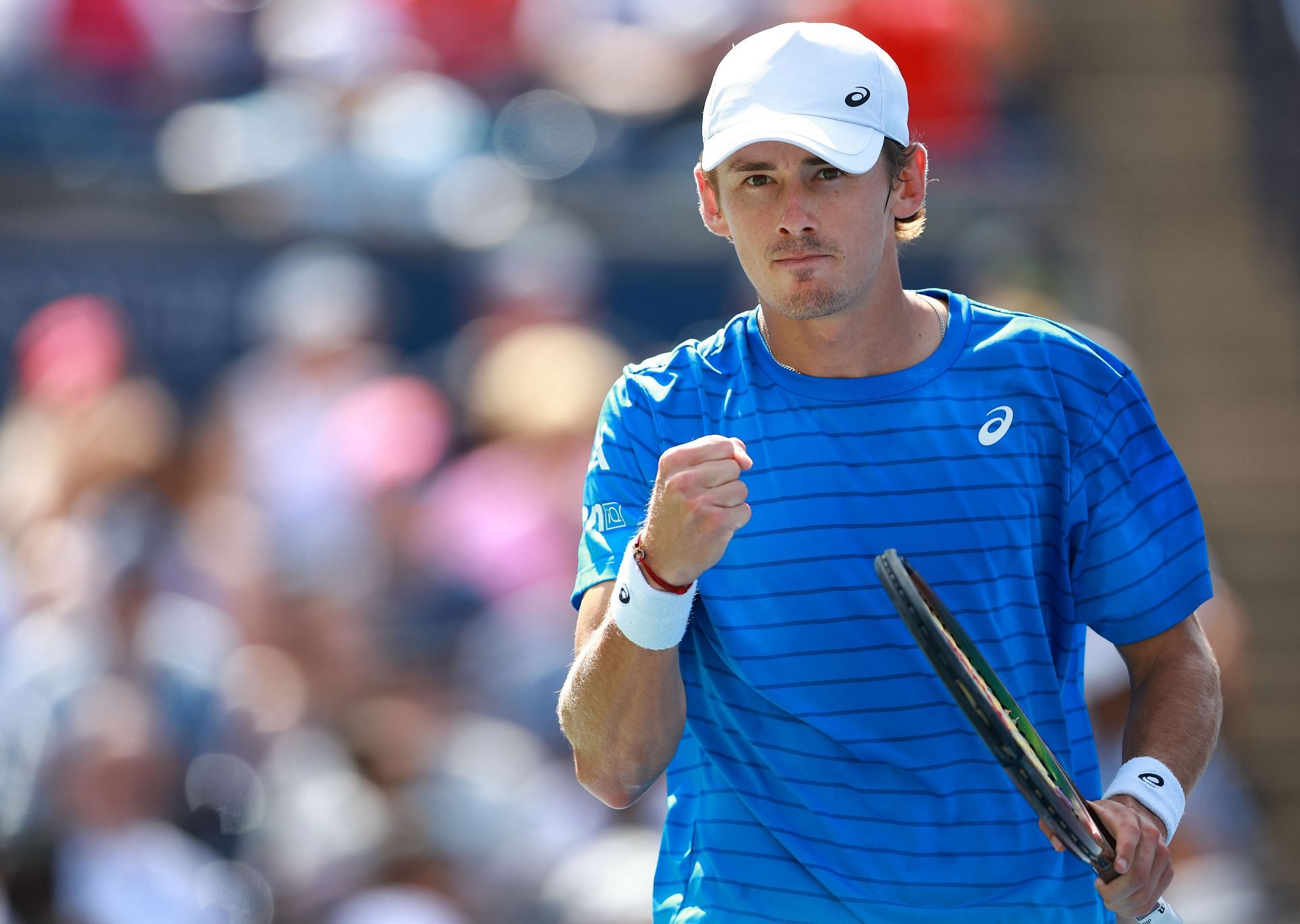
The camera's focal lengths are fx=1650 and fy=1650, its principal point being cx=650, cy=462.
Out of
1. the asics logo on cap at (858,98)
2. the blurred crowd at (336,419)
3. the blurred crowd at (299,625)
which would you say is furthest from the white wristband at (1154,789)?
the blurred crowd at (299,625)

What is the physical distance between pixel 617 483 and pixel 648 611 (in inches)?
11.8

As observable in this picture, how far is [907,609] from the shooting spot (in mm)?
1975

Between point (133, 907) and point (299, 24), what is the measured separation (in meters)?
4.32

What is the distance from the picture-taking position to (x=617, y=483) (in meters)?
2.42

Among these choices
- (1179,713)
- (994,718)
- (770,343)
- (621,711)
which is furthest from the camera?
(770,343)

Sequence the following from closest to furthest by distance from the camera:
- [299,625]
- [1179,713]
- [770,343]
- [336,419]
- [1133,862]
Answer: [1133,862] < [1179,713] < [770,343] < [299,625] < [336,419]

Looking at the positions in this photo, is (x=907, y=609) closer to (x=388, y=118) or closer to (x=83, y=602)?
(x=83, y=602)

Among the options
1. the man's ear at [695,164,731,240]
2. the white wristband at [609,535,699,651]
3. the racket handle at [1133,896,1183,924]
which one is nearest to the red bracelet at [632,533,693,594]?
the white wristband at [609,535,699,651]

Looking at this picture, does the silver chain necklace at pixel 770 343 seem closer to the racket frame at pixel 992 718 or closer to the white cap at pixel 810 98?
the white cap at pixel 810 98

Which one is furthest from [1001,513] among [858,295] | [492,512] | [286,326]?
[286,326]

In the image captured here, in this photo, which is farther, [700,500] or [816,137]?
[816,137]

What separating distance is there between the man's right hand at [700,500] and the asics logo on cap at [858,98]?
0.56 metres

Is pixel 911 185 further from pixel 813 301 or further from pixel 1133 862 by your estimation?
pixel 1133 862

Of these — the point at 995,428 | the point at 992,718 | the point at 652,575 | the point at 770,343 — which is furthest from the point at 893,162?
the point at 992,718
